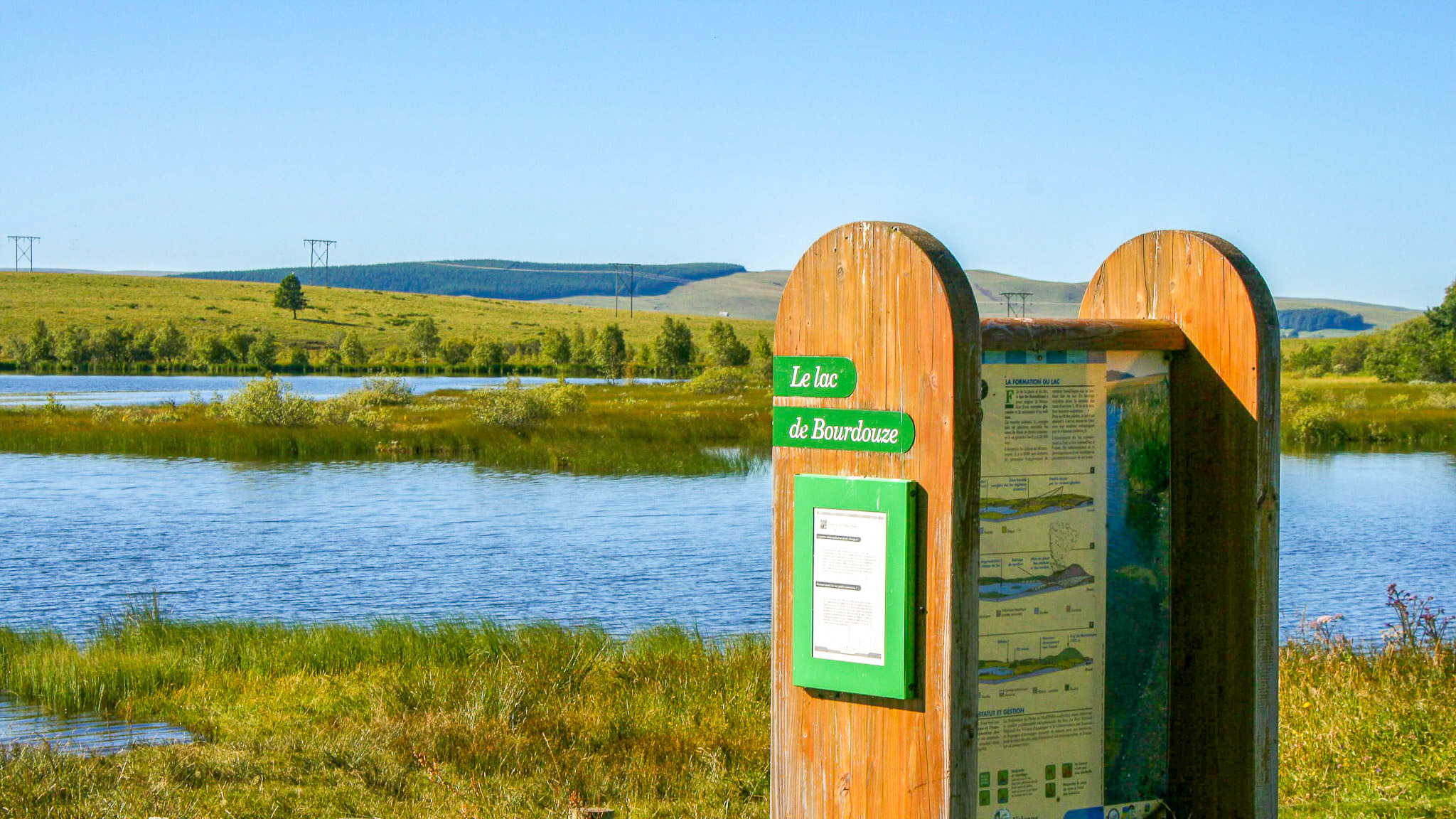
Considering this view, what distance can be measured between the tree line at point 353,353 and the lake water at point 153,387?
8.37 meters

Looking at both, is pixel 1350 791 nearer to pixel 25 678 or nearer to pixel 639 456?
pixel 25 678

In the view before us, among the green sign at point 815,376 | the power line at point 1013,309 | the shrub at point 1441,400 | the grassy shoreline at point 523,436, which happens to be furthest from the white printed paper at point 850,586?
the shrub at point 1441,400

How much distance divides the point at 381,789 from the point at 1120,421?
385 centimetres

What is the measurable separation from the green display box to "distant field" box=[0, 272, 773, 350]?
12375cm

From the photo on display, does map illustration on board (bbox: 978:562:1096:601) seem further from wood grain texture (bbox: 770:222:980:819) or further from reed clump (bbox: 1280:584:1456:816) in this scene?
reed clump (bbox: 1280:584:1456:816)

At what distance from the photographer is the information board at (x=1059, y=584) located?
3.04 metres

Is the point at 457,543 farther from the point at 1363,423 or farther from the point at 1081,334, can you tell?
the point at 1363,423

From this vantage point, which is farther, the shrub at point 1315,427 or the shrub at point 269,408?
the shrub at point 1315,427

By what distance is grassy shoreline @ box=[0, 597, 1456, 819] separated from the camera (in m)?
5.08

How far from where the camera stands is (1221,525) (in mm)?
3209

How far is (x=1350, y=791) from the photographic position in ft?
16.1

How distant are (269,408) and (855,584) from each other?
36.8m

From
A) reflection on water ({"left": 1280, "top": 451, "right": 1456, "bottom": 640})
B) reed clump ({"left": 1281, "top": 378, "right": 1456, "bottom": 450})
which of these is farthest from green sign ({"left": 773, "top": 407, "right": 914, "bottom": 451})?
reed clump ({"left": 1281, "top": 378, "right": 1456, "bottom": 450})

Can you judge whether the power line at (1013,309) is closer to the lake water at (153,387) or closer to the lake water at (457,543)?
the lake water at (457,543)
